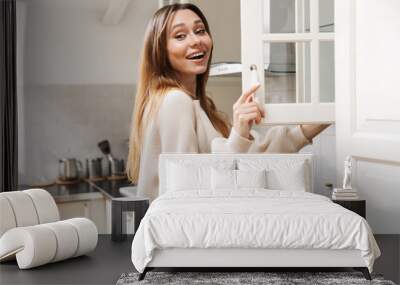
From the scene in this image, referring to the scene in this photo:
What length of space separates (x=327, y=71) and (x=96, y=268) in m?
2.32

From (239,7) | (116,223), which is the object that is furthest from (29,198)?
(239,7)

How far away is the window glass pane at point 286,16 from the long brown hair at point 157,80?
647 millimetres

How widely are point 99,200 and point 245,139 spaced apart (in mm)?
1338

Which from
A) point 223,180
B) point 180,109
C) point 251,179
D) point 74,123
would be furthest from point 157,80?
point 251,179

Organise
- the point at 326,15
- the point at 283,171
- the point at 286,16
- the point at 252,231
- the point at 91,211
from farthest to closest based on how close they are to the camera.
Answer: the point at 91,211 < the point at 326,15 < the point at 286,16 < the point at 283,171 < the point at 252,231

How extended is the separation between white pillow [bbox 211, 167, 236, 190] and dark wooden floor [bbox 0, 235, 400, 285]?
0.81 metres

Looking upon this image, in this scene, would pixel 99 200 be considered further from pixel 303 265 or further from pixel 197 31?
pixel 303 265

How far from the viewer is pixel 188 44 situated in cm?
592

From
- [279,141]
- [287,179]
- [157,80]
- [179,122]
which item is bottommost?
[287,179]

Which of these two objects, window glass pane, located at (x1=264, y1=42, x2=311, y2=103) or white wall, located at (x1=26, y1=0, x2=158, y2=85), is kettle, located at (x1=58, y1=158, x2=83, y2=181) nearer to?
white wall, located at (x1=26, y1=0, x2=158, y2=85)

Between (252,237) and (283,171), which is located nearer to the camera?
(252,237)

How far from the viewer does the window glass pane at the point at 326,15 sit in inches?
223

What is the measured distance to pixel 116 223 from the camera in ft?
18.9

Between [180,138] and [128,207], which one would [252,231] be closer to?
[128,207]
